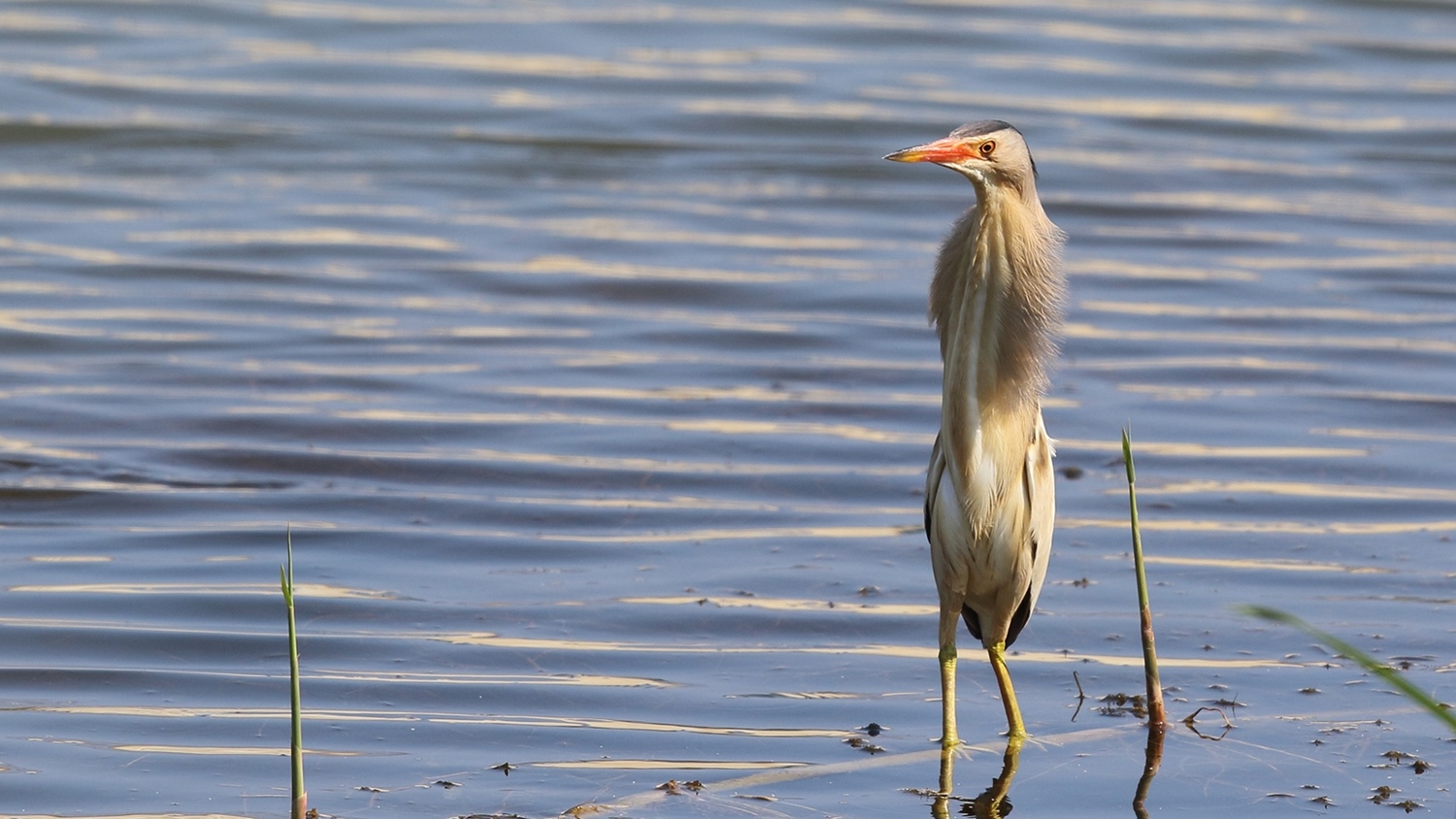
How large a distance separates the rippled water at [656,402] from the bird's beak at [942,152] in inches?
51.8

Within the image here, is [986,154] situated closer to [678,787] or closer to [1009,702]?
[1009,702]

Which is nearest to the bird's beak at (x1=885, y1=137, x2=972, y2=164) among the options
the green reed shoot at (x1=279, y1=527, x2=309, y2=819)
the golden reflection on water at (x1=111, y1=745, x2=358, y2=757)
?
the green reed shoot at (x1=279, y1=527, x2=309, y2=819)

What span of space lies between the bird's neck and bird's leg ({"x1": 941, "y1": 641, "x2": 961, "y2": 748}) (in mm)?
483

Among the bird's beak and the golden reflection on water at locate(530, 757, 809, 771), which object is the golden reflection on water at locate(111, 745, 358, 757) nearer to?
the golden reflection on water at locate(530, 757, 809, 771)

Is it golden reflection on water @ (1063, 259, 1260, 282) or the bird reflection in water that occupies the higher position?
golden reflection on water @ (1063, 259, 1260, 282)

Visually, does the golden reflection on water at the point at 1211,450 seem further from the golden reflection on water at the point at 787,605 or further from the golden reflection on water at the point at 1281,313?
the golden reflection on water at the point at 1281,313

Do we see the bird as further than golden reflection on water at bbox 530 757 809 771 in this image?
No

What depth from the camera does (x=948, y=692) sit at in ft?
13.9

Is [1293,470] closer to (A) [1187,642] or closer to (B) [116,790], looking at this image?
(A) [1187,642]

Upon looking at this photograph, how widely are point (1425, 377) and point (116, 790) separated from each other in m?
5.71

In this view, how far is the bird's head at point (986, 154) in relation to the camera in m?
3.83

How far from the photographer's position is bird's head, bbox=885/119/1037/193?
3.83m

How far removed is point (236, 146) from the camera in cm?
1224

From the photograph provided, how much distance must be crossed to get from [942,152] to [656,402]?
395 cm
